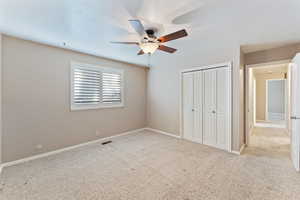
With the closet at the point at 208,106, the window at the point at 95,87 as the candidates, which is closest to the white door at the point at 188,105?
the closet at the point at 208,106

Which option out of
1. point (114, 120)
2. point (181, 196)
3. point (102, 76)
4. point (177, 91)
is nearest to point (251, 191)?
point (181, 196)

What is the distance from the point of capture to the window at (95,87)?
11.5 feet

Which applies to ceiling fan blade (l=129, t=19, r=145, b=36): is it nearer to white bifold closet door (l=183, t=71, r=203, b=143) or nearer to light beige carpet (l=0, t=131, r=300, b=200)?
white bifold closet door (l=183, t=71, r=203, b=143)

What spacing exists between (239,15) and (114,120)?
390cm

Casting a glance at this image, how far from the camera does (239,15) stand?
6.66 ft

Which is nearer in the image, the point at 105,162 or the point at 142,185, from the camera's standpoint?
the point at 142,185

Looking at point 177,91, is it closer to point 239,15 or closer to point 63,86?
point 239,15

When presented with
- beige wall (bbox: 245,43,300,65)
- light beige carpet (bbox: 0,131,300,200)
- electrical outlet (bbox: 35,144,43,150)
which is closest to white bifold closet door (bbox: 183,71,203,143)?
light beige carpet (bbox: 0,131,300,200)

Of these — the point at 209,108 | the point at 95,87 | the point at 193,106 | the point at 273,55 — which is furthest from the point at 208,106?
the point at 95,87

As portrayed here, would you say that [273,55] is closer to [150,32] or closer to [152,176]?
[150,32]

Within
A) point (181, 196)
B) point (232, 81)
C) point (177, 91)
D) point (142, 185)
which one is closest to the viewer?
point (181, 196)

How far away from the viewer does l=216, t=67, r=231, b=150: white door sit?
3.21m

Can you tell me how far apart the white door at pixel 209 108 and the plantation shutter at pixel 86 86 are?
3.00 m

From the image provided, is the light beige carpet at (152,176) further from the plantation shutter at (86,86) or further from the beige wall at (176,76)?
the plantation shutter at (86,86)
